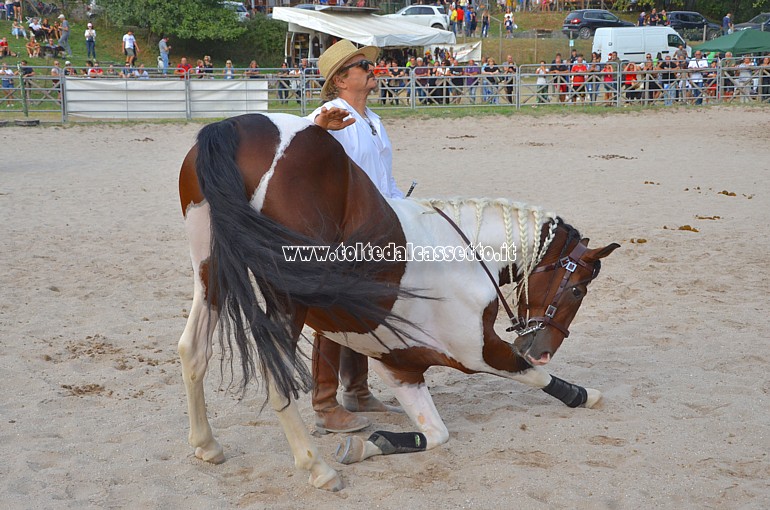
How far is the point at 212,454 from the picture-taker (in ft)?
11.5

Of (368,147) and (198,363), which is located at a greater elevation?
(368,147)

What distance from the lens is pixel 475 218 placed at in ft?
12.1

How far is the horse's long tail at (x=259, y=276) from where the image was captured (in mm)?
2969

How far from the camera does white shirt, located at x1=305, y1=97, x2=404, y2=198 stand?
379 centimetres

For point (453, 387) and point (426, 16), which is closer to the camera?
point (453, 387)

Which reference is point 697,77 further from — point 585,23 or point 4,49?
point 4,49

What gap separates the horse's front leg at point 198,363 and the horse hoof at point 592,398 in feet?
6.21

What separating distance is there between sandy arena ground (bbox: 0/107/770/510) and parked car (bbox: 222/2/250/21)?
Result: 82.8ft

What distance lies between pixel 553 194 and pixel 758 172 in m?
3.54

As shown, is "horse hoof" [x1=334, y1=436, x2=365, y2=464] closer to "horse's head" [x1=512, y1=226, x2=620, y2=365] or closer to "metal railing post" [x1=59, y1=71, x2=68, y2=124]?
"horse's head" [x1=512, y1=226, x2=620, y2=365]

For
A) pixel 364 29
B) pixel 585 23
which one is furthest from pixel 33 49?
pixel 585 23

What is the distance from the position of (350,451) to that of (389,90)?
649 inches

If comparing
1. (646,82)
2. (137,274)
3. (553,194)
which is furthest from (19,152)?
(646,82)

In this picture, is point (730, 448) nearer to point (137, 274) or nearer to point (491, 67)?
point (137, 274)
